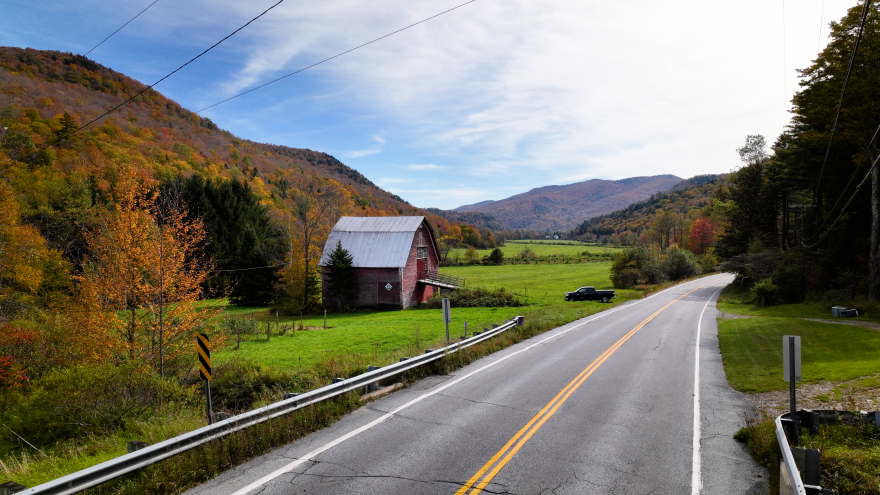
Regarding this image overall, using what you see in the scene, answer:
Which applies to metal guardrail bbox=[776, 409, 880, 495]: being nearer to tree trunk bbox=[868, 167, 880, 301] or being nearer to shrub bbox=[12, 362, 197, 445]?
shrub bbox=[12, 362, 197, 445]

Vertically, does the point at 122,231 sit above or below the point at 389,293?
above

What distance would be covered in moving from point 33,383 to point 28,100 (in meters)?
Result: 92.7

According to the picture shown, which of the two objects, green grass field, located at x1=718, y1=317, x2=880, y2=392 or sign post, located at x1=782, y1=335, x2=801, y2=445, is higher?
sign post, located at x1=782, y1=335, x2=801, y2=445

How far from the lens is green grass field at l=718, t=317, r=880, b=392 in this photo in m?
12.3

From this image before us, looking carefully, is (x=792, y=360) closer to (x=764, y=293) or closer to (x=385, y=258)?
(x=764, y=293)

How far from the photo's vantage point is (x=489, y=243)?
157750 mm

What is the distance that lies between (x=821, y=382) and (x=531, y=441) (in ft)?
31.8

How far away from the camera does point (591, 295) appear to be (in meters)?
42.9

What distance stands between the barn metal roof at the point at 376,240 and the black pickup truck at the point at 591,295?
17303mm

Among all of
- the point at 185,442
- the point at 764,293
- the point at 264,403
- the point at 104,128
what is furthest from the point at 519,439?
the point at 104,128

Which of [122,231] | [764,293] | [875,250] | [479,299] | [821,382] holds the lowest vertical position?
[479,299]

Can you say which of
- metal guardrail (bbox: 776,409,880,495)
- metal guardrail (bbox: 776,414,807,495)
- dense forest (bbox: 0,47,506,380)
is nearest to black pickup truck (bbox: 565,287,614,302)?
dense forest (bbox: 0,47,506,380)

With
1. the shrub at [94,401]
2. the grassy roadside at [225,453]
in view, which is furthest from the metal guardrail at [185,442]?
the shrub at [94,401]

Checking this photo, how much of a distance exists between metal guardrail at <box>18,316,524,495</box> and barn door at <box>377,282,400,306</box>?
29500 mm
